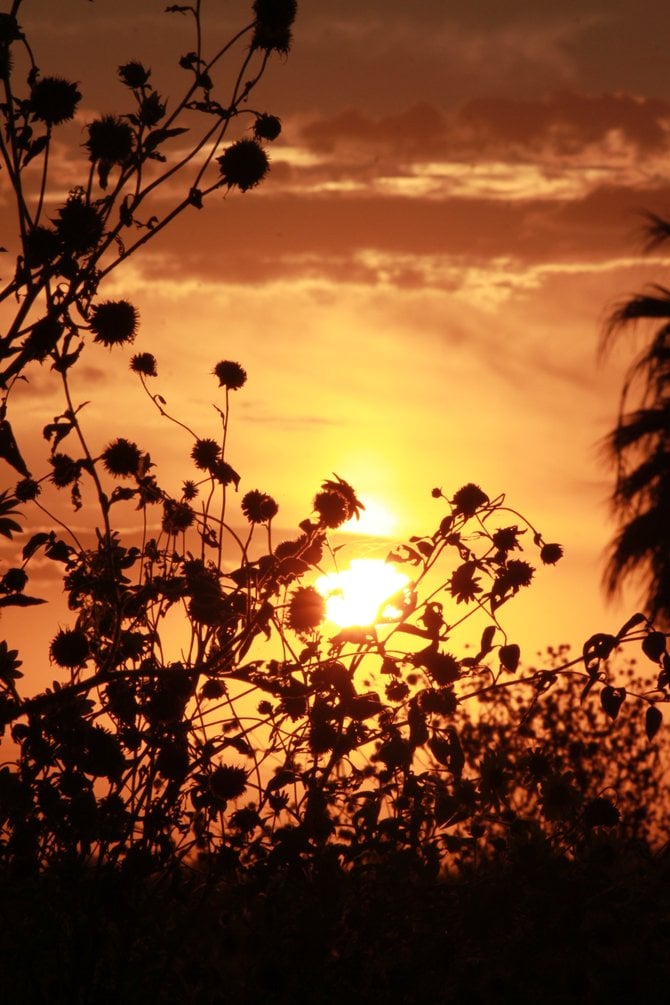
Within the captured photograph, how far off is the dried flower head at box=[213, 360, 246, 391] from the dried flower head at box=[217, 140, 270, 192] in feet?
3.63

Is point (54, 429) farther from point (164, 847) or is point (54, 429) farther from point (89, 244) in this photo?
point (164, 847)

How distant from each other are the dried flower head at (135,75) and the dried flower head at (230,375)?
1345 mm

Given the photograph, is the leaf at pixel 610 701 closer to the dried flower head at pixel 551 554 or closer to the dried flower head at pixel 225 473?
the dried flower head at pixel 551 554

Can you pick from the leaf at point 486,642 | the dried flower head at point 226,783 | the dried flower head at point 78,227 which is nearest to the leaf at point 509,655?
the leaf at point 486,642

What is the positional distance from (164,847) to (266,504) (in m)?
1.37

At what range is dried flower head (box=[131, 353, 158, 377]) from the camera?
16.1 feet

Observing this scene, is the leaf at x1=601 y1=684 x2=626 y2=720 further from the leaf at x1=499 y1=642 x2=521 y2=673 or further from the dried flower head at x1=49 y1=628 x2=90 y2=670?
the dried flower head at x1=49 y1=628 x2=90 y2=670

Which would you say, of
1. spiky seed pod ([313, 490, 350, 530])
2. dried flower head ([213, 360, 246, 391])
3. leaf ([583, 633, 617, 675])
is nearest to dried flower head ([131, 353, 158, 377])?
dried flower head ([213, 360, 246, 391])

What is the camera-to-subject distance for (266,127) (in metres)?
3.85

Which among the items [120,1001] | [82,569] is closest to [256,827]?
[120,1001]

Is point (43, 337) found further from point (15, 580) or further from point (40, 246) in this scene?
point (15, 580)

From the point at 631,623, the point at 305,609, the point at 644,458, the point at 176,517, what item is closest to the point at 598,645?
the point at 631,623

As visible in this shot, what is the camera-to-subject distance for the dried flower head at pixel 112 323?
398 cm

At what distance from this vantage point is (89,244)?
3.44 m
